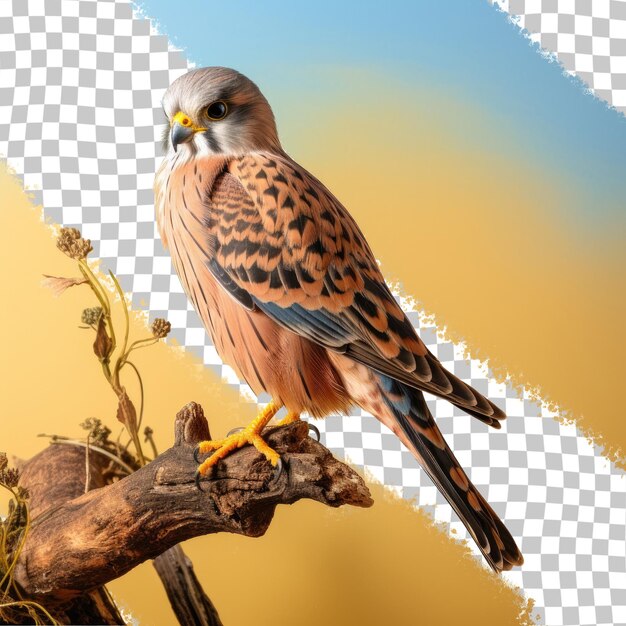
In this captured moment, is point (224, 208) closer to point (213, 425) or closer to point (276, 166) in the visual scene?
point (276, 166)

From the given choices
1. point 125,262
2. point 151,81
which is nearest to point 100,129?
point 151,81

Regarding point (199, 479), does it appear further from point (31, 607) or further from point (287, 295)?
point (31, 607)

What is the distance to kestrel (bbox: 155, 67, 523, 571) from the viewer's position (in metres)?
1.84

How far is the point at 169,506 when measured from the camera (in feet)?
6.24

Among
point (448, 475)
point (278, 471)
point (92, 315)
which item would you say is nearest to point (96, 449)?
point (92, 315)

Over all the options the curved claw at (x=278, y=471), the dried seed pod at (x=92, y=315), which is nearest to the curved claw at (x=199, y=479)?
the curved claw at (x=278, y=471)

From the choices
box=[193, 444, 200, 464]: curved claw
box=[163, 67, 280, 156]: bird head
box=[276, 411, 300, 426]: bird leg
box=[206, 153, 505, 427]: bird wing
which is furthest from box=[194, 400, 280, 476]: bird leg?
box=[163, 67, 280, 156]: bird head

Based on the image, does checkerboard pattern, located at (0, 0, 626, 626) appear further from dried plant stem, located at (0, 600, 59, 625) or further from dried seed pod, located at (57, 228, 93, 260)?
dried plant stem, located at (0, 600, 59, 625)

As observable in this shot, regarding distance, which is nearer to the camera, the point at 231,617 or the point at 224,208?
the point at 224,208

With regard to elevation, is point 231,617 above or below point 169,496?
below

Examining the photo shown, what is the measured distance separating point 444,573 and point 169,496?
4.47ft

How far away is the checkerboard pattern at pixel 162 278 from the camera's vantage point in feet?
9.36

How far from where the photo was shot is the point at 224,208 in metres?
1.94

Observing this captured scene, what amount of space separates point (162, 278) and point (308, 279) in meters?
1.10
